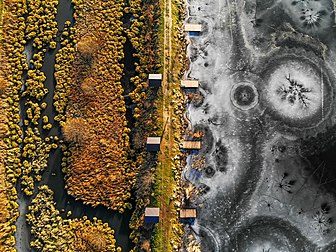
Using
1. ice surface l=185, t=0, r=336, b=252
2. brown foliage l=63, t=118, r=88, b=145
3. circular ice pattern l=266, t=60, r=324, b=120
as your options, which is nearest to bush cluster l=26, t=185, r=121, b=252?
brown foliage l=63, t=118, r=88, b=145

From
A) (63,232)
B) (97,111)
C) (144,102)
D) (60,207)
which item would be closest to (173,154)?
(144,102)

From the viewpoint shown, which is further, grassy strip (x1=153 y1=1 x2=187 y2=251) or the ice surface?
the ice surface

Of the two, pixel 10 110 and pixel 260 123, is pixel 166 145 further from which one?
pixel 10 110

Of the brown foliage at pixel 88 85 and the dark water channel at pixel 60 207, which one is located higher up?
the brown foliage at pixel 88 85

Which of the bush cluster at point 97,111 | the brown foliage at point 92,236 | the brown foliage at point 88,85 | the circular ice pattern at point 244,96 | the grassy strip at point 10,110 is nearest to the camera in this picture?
the brown foliage at point 92,236

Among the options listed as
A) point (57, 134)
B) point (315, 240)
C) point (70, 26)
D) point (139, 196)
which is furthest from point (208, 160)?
point (70, 26)

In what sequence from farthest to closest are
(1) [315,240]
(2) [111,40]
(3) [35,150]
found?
(2) [111,40], (3) [35,150], (1) [315,240]

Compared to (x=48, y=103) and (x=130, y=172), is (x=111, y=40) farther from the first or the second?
(x=130, y=172)

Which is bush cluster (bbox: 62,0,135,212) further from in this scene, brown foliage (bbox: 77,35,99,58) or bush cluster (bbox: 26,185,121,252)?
bush cluster (bbox: 26,185,121,252)

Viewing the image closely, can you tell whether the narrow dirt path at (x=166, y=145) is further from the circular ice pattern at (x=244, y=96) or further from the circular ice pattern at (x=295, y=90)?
the circular ice pattern at (x=295, y=90)

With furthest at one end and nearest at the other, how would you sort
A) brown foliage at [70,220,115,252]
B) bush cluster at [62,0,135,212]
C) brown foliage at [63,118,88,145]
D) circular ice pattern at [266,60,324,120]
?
circular ice pattern at [266,60,324,120] → brown foliage at [63,118,88,145] → bush cluster at [62,0,135,212] → brown foliage at [70,220,115,252]

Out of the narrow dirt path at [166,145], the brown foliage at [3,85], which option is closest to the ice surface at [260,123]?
the narrow dirt path at [166,145]
